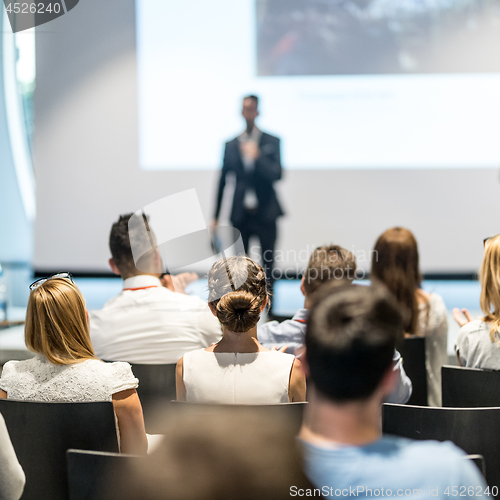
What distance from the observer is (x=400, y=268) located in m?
2.21

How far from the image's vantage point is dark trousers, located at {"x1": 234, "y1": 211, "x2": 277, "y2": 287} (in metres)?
4.38

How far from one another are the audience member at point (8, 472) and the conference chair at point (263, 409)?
34cm

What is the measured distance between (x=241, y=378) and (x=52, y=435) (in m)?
0.49

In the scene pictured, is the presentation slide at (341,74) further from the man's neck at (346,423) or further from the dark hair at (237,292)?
the man's neck at (346,423)

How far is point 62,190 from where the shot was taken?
483 centimetres

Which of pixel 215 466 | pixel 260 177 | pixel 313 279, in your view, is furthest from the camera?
pixel 260 177

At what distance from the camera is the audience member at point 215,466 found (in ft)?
2.82

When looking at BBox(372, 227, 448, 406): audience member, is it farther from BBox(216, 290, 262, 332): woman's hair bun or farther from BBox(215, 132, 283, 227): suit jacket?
BBox(215, 132, 283, 227): suit jacket

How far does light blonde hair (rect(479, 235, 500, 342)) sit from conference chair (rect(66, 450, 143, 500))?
130cm

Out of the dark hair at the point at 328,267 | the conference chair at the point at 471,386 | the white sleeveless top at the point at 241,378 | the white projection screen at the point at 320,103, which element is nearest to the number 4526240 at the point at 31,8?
the white projection screen at the point at 320,103

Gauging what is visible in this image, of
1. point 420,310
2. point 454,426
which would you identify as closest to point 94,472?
point 454,426

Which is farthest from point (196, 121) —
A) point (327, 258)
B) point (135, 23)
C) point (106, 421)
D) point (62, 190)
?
point (106, 421)

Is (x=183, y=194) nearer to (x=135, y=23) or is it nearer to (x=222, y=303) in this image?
Result: (x=135, y=23)

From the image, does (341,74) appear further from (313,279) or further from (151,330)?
(151,330)
